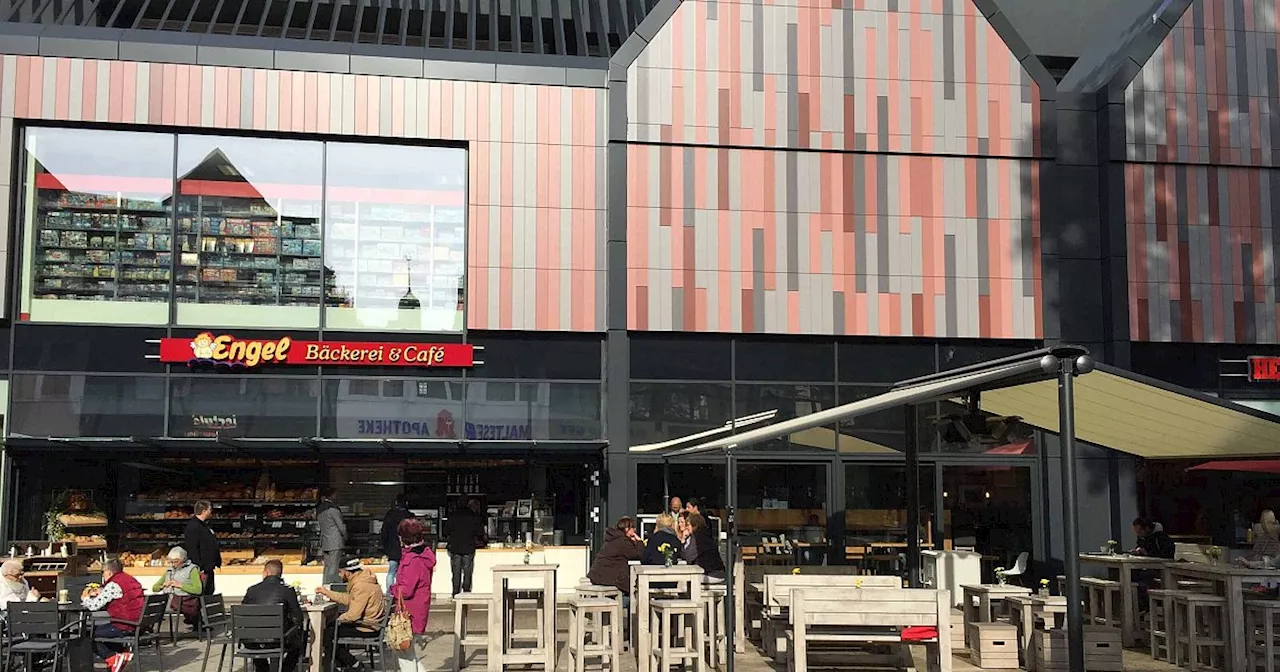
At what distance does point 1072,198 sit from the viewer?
2252cm

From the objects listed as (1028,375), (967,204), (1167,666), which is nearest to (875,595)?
(1028,375)

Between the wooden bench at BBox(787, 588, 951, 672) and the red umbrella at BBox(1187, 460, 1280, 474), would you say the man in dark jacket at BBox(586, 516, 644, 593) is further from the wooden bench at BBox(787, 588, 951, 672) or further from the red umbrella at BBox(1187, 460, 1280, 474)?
the red umbrella at BBox(1187, 460, 1280, 474)

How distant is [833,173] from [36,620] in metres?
14.4

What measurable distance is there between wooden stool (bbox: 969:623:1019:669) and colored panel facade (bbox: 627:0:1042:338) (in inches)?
325

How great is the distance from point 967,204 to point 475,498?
981 centimetres

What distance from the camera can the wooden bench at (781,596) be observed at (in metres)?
13.8

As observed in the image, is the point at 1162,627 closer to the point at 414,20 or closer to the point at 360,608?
the point at 360,608

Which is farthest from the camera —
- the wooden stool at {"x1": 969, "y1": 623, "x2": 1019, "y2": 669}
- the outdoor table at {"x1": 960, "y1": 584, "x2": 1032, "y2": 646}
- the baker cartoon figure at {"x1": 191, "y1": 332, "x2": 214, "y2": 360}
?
the baker cartoon figure at {"x1": 191, "y1": 332, "x2": 214, "y2": 360}

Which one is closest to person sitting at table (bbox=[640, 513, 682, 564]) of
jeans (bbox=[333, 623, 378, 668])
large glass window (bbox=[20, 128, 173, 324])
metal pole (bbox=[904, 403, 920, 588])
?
metal pole (bbox=[904, 403, 920, 588])

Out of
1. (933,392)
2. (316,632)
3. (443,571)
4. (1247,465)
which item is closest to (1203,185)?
(1247,465)

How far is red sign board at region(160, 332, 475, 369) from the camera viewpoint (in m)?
20.3

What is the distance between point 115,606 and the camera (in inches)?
511

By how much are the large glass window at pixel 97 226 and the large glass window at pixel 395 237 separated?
2696 millimetres

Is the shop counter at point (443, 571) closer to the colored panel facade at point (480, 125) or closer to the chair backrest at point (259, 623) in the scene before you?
the colored panel facade at point (480, 125)
